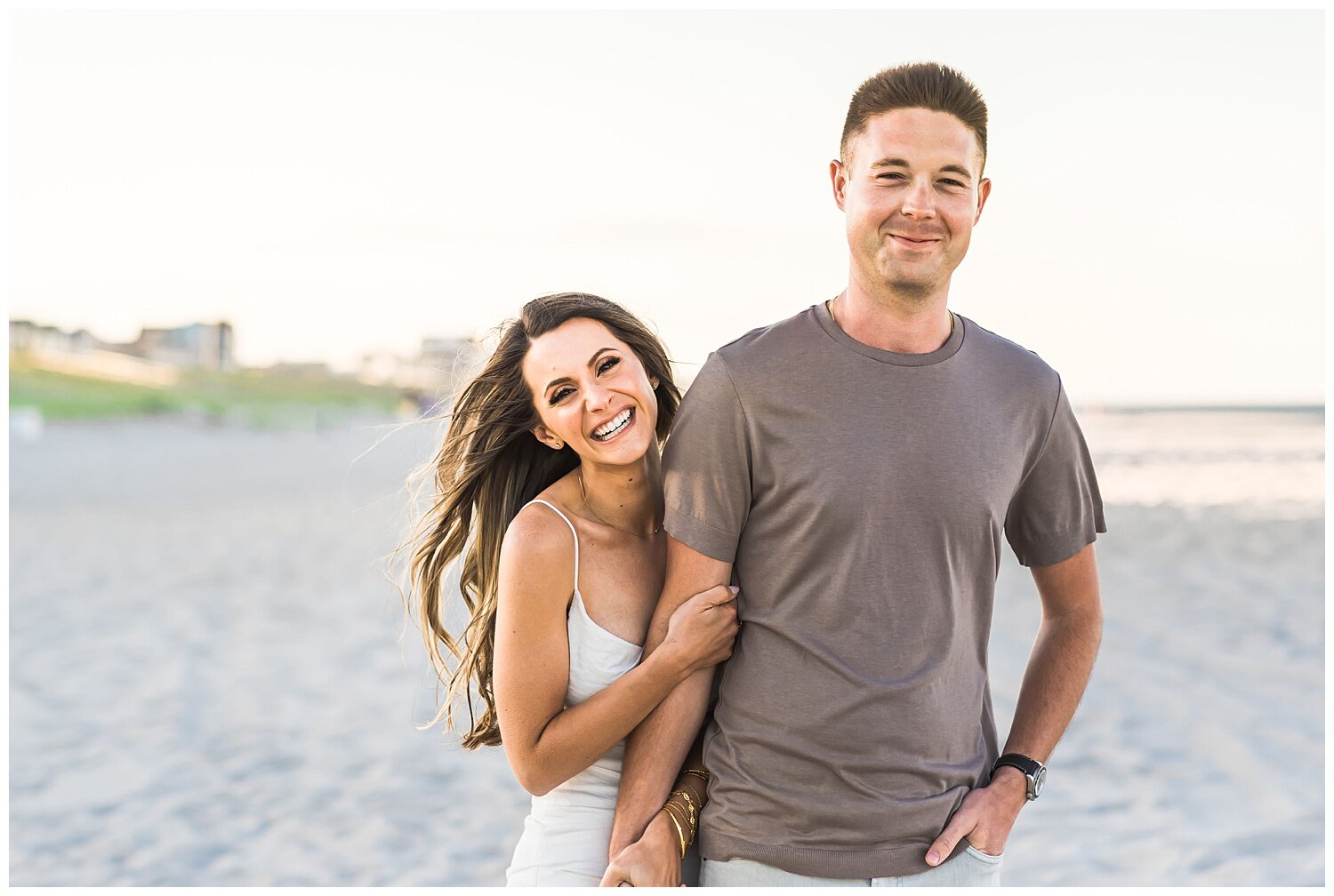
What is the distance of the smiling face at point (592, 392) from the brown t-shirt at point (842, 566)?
20cm

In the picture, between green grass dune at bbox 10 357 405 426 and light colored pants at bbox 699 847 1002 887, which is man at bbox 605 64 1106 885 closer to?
Result: light colored pants at bbox 699 847 1002 887

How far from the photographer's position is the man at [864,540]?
90.7 inches

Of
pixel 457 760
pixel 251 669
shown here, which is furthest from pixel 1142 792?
pixel 251 669

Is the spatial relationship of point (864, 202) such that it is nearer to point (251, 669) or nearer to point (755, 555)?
point (755, 555)

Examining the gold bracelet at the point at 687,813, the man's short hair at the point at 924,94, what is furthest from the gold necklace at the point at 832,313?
the gold bracelet at the point at 687,813

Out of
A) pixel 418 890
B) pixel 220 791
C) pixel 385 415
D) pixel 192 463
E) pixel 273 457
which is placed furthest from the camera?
pixel 385 415

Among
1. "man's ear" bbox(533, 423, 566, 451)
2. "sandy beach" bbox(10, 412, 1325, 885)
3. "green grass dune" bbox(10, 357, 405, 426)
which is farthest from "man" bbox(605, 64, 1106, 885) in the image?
"green grass dune" bbox(10, 357, 405, 426)

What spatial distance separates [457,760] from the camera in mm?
6852

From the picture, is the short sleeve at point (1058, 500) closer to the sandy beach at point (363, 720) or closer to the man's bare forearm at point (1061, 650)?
the man's bare forearm at point (1061, 650)

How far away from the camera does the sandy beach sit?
220 inches

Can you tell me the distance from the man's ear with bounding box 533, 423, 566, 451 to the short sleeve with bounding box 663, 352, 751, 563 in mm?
419

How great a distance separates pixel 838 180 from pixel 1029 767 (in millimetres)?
1281

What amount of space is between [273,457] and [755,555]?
26235 mm

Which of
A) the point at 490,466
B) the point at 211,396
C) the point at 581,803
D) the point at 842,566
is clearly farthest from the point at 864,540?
the point at 211,396
